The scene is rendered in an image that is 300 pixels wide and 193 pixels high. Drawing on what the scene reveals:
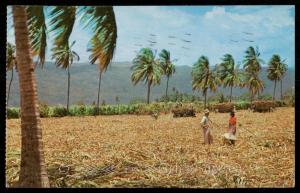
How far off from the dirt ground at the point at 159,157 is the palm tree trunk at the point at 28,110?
130 cm

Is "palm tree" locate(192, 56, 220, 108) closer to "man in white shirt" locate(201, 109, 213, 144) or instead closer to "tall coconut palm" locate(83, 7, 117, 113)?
"man in white shirt" locate(201, 109, 213, 144)

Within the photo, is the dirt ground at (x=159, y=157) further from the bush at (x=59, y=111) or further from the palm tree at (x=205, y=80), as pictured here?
the palm tree at (x=205, y=80)

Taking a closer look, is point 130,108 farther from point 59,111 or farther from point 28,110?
point 28,110

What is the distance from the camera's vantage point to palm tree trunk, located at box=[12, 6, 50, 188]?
9.42 meters

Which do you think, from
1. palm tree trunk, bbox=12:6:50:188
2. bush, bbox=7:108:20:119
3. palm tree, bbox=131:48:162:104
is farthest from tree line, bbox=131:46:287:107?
palm tree trunk, bbox=12:6:50:188

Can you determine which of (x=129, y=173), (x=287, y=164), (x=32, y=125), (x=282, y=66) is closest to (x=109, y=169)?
(x=129, y=173)

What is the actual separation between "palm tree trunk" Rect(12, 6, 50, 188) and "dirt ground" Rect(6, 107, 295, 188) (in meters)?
1.30

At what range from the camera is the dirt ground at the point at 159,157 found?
1136cm

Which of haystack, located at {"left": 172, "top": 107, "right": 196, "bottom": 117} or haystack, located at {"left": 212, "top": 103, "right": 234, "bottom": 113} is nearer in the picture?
haystack, located at {"left": 212, "top": 103, "right": 234, "bottom": 113}

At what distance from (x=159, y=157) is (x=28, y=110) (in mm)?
4819

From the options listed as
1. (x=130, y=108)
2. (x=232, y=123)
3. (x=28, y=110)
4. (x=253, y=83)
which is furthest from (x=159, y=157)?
(x=130, y=108)

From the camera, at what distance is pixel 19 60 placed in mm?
9414

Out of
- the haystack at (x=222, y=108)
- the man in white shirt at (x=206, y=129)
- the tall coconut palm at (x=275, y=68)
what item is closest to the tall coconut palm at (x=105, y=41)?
the man in white shirt at (x=206, y=129)
